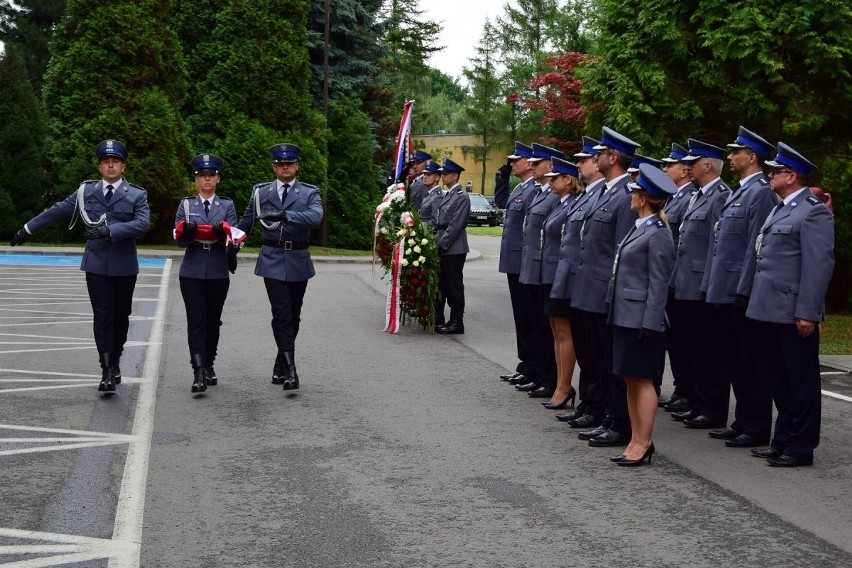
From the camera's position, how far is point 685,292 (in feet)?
29.0

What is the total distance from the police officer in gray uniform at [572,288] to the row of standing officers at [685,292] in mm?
11

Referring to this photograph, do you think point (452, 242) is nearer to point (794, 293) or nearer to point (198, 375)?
point (198, 375)

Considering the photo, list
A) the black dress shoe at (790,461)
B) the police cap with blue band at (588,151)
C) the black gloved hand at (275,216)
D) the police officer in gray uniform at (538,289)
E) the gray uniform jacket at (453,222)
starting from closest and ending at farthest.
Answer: the black dress shoe at (790,461), the police cap with blue band at (588,151), the black gloved hand at (275,216), the police officer in gray uniform at (538,289), the gray uniform jacket at (453,222)

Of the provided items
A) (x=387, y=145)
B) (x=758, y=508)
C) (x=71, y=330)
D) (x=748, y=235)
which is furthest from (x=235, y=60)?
(x=758, y=508)

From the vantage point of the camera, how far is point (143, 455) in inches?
289

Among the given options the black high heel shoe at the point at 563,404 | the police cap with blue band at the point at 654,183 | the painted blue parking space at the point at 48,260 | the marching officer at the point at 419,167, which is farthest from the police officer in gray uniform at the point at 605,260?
the painted blue parking space at the point at 48,260

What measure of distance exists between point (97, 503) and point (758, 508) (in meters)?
3.53

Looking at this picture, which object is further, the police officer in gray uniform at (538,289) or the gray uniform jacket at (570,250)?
the police officer in gray uniform at (538,289)

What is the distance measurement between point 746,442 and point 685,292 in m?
1.35

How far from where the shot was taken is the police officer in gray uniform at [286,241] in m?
9.84

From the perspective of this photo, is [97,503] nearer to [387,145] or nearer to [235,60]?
[235,60]

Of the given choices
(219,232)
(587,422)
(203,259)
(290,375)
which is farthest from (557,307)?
(203,259)

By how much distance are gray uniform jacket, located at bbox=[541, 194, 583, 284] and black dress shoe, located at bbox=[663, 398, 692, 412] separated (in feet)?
4.61

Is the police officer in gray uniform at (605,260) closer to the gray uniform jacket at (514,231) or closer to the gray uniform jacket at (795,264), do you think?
the gray uniform jacket at (795,264)
